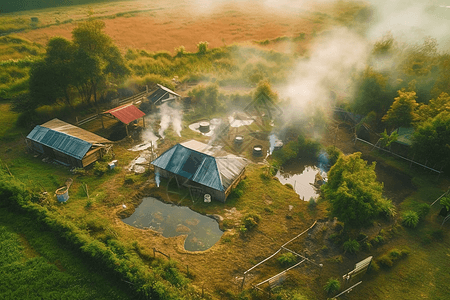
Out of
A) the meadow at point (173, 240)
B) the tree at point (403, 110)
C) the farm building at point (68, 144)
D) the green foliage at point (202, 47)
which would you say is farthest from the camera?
the green foliage at point (202, 47)

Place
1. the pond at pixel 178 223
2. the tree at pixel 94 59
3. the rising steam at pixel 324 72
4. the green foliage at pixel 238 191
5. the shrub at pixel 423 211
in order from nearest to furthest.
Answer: the pond at pixel 178 223, the shrub at pixel 423 211, the green foliage at pixel 238 191, the tree at pixel 94 59, the rising steam at pixel 324 72

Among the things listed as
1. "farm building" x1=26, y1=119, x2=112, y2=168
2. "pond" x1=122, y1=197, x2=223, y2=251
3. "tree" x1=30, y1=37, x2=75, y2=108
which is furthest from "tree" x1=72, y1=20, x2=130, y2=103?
"pond" x1=122, y1=197, x2=223, y2=251

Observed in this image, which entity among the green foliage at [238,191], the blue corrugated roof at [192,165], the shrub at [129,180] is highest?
the blue corrugated roof at [192,165]

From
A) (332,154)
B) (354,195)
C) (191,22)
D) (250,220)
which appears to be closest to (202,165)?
(250,220)

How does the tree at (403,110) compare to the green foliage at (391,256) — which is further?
the tree at (403,110)

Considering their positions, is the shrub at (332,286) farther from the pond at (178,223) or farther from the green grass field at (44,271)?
the green grass field at (44,271)

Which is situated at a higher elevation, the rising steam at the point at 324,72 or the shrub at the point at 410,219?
the rising steam at the point at 324,72

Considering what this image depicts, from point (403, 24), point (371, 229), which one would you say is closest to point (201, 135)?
point (371, 229)

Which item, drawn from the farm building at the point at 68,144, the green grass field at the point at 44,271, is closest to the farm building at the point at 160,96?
the farm building at the point at 68,144
